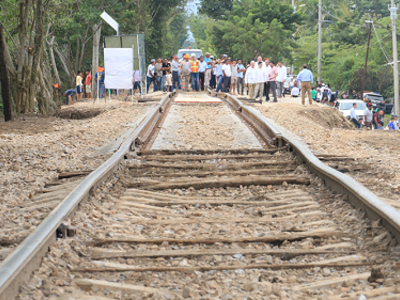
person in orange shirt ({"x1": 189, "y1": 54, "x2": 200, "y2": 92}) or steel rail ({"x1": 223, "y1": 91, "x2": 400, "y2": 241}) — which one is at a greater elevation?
person in orange shirt ({"x1": 189, "y1": 54, "x2": 200, "y2": 92})

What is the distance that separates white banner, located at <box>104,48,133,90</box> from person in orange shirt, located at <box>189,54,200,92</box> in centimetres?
828

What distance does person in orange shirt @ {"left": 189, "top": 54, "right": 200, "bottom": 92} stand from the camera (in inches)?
957

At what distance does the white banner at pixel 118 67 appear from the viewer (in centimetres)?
1608

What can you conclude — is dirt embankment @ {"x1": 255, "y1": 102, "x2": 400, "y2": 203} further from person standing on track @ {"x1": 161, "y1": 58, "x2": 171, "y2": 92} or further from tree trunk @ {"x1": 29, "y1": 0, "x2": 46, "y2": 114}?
person standing on track @ {"x1": 161, "y1": 58, "x2": 171, "y2": 92}

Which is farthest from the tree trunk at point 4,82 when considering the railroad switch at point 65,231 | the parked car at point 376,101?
the parked car at point 376,101

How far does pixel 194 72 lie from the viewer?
81.6ft

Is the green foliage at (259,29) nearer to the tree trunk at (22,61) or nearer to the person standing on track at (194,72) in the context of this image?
the person standing on track at (194,72)

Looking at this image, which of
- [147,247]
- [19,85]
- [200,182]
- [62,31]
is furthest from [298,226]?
[62,31]

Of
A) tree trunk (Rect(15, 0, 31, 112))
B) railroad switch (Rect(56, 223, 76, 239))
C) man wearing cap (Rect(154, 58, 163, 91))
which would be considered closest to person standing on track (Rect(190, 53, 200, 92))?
man wearing cap (Rect(154, 58, 163, 91))

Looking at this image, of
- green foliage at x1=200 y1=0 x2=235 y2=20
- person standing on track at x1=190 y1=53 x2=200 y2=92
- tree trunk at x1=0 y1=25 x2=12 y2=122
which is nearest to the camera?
tree trunk at x1=0 y1=25 x2=12 y2=122

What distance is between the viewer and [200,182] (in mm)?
6285

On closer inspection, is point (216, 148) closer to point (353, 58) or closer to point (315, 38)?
point (353, 58)

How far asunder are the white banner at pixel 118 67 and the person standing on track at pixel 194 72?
828 cm

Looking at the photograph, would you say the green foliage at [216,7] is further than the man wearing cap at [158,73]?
Yes
